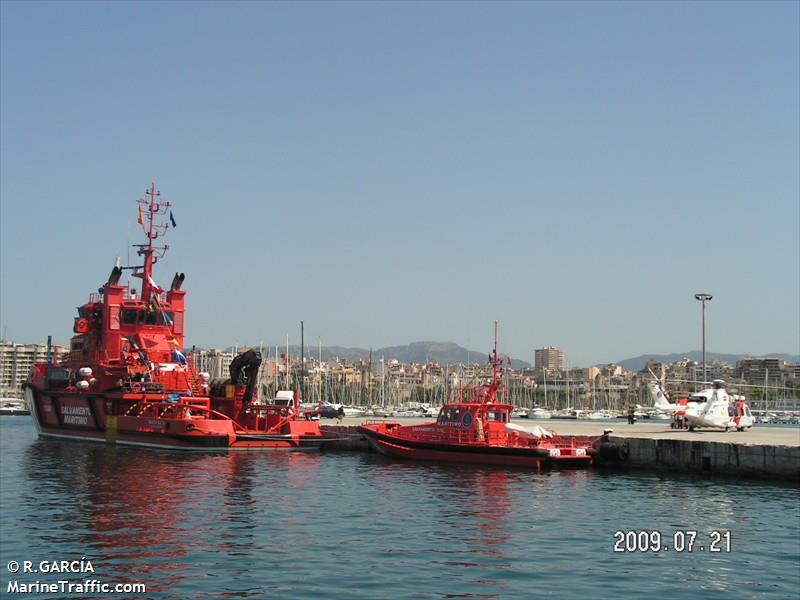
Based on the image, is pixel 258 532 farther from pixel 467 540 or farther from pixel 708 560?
pixel 708 560

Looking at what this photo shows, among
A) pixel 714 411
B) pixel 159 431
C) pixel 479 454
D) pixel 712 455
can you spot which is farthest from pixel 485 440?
pixel 159 431

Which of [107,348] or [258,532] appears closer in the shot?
[258,532]

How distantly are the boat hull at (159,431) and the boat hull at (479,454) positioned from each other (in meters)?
6.42

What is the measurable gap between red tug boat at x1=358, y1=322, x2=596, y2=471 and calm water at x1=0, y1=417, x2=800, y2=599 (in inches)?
71.3

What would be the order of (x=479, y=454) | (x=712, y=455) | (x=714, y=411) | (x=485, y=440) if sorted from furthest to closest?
1. (x=714, y=411)
2. (x=485, y=440)
3. (x=479, y=454)
4. (x=712, y=455)

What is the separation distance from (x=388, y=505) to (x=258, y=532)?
6.30m

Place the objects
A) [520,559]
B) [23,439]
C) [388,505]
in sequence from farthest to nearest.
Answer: [23,439], [388,505], [520,559]

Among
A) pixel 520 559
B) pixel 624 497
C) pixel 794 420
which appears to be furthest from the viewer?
Result: pixel 794 420

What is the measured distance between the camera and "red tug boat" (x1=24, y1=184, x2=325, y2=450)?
51.0 metres

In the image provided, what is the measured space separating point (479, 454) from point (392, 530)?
18.0 meters

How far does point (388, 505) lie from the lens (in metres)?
30.6

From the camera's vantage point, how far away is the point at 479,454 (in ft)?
142

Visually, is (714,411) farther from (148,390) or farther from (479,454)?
(148,390)

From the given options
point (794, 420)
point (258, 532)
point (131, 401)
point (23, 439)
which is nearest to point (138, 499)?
point (258, 532)
